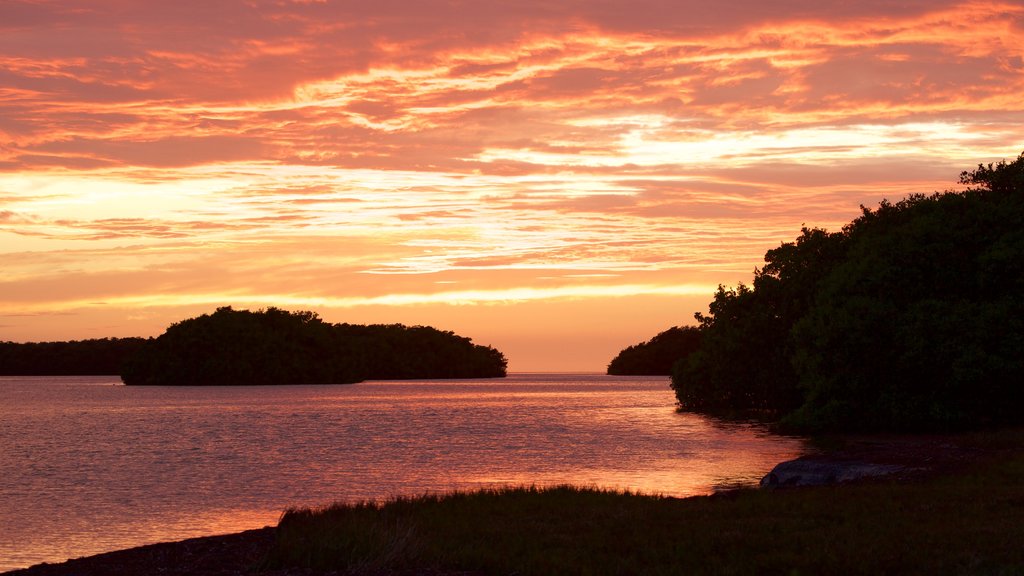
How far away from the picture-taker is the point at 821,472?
34938 mm

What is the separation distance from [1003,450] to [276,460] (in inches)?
1447

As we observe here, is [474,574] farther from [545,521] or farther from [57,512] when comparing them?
[57,512]

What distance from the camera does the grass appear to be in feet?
63.9

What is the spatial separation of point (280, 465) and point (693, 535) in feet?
117

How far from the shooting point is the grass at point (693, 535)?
63.9 ft

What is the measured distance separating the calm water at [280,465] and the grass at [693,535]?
27.4ft

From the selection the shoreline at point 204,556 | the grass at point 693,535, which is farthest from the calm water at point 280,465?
the grass at point 693,535

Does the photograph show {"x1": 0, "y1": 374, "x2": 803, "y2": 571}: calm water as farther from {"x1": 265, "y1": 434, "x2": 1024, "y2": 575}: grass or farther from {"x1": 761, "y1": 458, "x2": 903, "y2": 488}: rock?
{"x1": 265, "y1": 434, "x2": 1024, "y2": 575}: grass

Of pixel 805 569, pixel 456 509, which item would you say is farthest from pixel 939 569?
pixel 456 509

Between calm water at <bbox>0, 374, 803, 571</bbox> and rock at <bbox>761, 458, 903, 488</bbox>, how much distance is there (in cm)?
338

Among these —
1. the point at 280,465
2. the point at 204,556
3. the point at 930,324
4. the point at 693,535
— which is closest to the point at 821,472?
the point at 693,535

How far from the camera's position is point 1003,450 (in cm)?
4056

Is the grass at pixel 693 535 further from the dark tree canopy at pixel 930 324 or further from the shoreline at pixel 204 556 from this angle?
the dark tree canopy at pixel 930 324

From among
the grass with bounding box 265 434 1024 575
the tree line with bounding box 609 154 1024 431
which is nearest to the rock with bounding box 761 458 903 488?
the grass with bounding box 265 434 1024 575
